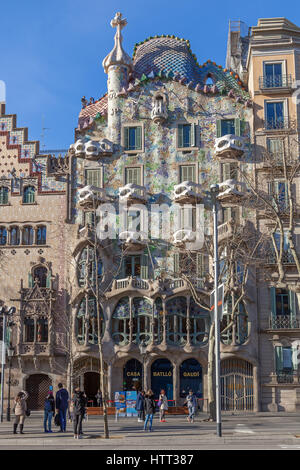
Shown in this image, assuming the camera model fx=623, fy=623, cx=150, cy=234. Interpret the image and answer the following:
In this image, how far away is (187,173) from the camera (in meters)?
43.6

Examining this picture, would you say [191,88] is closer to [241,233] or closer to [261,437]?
[241,233]

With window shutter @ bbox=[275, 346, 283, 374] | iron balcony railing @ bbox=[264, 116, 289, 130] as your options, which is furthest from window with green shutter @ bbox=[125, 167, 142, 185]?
window shutter @ bbox=[275, 346, 283, 374]

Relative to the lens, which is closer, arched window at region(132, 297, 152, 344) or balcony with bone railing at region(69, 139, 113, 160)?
arched window at region(132, 297, 152, 344)

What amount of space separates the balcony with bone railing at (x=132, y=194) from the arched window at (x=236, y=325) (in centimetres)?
906

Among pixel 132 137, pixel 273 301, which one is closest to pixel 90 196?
pixel 132 137

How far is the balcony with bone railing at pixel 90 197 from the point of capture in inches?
1686

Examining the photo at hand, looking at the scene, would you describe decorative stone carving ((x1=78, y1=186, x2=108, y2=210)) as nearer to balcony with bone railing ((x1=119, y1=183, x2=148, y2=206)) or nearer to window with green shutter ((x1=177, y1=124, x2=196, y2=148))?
balcony with bone railing ((x1=119, y1=183, x2=148, y2=206))

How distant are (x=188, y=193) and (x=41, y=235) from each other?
11007mm

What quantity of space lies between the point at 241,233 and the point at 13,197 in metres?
17.3

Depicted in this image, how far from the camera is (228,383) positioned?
39500mm

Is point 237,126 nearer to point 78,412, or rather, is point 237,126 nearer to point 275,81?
point 275,81

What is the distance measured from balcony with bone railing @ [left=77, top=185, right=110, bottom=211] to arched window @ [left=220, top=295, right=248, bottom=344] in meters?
11.1

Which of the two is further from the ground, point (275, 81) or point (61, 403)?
point (275, 81)

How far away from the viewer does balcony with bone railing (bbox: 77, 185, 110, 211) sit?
42.8 meters
